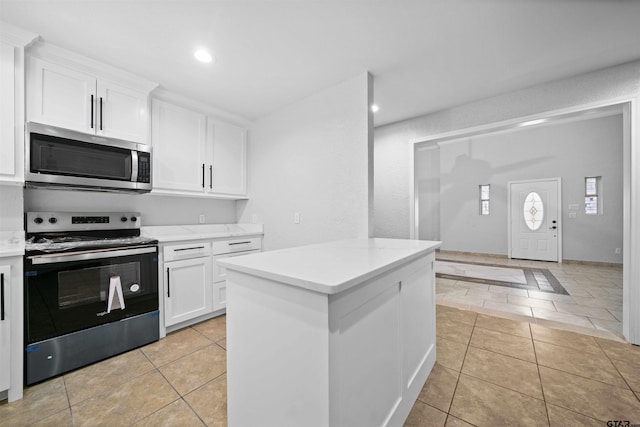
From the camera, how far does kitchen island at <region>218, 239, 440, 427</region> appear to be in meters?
0.81

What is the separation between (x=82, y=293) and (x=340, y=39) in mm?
2702

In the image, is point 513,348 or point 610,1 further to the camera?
point 513,348

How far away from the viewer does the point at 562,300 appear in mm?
3184

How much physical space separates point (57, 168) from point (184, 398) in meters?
1.93

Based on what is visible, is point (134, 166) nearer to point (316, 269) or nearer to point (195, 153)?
point (195, 153)

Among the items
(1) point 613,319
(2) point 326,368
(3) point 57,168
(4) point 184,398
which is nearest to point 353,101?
(2) point 326,368

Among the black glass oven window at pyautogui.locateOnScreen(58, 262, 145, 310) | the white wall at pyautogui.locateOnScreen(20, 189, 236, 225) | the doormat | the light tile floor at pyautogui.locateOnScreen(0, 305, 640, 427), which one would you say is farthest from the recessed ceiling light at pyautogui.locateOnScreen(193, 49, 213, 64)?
the doormat

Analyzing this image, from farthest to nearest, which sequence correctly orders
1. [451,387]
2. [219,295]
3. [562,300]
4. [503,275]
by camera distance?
1. [503,275]
2. [562,300]
3. [219,295]
4. [451,387]

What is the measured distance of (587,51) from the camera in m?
2.07

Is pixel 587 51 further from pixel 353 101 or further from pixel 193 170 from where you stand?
pixel 193 170

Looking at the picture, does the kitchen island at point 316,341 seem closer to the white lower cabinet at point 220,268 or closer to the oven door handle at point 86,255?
the oven door handle at point 86,255

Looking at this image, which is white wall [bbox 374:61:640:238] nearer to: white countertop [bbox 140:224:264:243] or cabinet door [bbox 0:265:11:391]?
white countertop [bbox 140:224:264:243]

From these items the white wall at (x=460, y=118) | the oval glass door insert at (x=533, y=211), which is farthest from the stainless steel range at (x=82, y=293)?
the oval glass door insert at (x=533, y=211)

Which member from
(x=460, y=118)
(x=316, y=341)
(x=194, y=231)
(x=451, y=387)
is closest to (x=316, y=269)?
(x=316, y=341)
